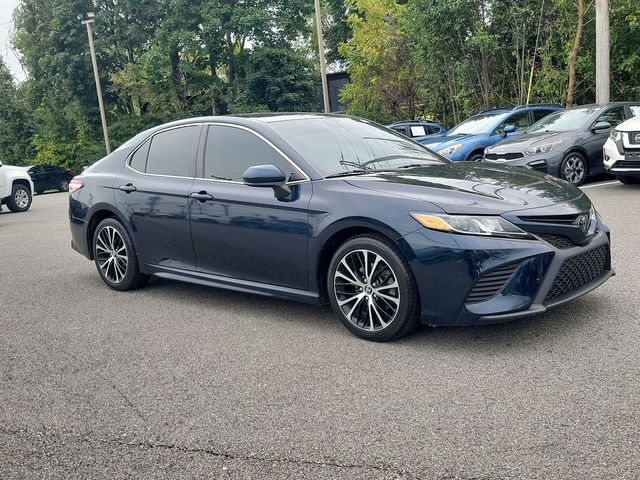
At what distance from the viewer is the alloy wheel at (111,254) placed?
6.21 m

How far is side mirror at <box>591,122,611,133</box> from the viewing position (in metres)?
11.9

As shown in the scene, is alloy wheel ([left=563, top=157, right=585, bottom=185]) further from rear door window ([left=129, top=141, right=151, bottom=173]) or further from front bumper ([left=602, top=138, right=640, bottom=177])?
rear door window ([left=129, top=141, right=151, bottom=173])

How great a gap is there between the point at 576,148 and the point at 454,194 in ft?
27.7

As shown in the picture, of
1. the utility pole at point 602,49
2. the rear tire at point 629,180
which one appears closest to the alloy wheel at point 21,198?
the rear tire at point 629,180

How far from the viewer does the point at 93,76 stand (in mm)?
39688

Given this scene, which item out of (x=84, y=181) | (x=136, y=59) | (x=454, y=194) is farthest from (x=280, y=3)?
(x=454, y=194)

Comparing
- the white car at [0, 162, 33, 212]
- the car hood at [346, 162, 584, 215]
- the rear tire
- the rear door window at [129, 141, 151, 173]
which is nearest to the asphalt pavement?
the car hood at [346, 162, 584, 215]

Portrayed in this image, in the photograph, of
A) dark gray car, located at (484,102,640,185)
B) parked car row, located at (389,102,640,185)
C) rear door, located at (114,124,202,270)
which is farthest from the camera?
dark gray car, located at (484,102,640,185)

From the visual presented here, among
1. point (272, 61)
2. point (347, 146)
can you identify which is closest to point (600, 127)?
point (347, 146)

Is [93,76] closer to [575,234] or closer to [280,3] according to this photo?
[280,3]

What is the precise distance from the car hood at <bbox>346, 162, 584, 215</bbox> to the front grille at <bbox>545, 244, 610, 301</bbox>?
33 centimetres

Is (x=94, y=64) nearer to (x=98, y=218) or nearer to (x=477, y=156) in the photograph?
(x=477, y=156)

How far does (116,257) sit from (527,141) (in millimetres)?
8224

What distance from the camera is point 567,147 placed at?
38.1ft
